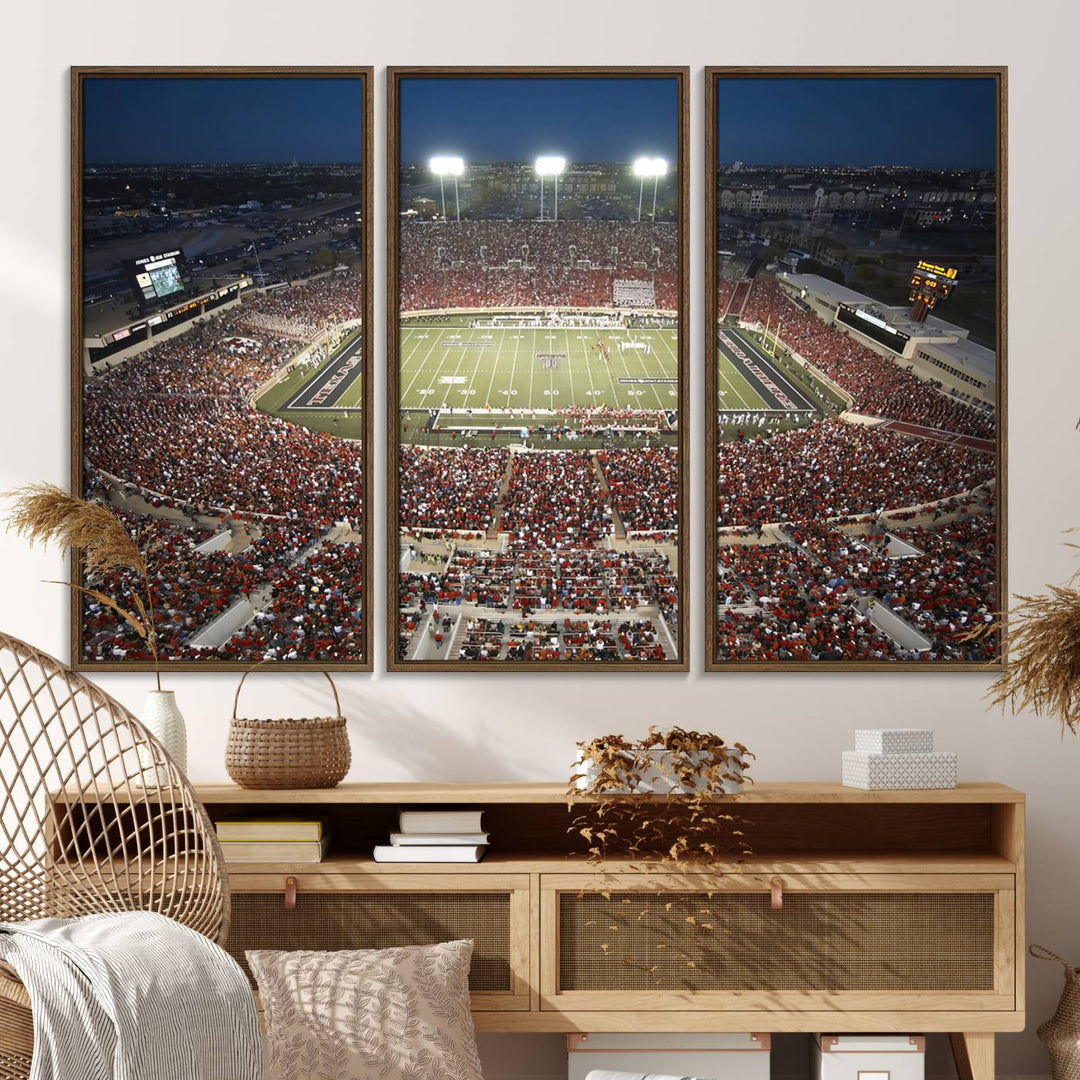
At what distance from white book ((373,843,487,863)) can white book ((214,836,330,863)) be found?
0.16 m

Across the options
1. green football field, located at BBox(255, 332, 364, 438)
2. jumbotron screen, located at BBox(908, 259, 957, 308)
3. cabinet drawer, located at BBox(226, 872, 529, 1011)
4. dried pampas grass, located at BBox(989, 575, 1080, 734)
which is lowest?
cabinet drawer, located at BBox(226, 872, 529, 1011)

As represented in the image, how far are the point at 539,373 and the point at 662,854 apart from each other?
1333mm

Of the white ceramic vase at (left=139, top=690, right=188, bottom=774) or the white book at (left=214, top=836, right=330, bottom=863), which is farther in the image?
the white ceramic vase at (left=139, top=690, right=188, bottom=774)

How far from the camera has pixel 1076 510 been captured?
3385 millimetres

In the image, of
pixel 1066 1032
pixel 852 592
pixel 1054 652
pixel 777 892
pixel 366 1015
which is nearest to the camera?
pixel 1054 652

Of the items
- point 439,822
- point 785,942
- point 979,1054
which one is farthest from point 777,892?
point 439,822

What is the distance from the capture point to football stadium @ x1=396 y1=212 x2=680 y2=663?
3363 millimetres

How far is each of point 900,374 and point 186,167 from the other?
2.07 meters

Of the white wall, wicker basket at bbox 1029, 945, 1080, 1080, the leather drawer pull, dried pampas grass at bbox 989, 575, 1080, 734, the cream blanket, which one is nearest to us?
the cream blanket

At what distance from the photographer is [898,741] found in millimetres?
3012

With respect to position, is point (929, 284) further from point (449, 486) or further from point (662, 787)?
point (662, 787)

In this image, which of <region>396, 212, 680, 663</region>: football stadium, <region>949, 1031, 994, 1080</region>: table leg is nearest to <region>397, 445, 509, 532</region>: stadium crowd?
<region>396, 212, 680, 663</region>: football stadium

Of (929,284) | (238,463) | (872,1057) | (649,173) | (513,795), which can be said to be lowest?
(872,1057)

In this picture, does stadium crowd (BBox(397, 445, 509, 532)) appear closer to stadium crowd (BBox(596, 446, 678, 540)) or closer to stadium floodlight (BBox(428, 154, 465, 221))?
stadium crowd (BBox(596, 446, 678, 540))
